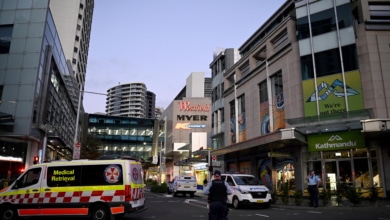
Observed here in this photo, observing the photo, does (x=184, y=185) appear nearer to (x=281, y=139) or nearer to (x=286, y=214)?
(x=281, y=139)

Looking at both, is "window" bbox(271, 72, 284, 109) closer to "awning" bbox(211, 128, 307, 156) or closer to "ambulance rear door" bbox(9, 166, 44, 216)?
"awning" bbox(211, 128, 307, 156)

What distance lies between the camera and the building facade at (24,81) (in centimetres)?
2634

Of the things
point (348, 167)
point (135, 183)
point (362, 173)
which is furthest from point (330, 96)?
point (135, 183)

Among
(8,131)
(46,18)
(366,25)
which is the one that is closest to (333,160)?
(366,25)

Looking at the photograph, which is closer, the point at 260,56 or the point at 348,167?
the point at 348,167

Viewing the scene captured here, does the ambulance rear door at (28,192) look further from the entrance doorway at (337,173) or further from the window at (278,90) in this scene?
the window at (278,90)

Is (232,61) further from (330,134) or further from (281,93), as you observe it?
(330,134)

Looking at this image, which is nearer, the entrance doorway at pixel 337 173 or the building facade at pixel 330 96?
the building facade at pixel 330 96

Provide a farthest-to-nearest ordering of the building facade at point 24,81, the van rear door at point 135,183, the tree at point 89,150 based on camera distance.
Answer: the tree at point 89,150, the building facade at point 24,81, the van rear door at point 135,183

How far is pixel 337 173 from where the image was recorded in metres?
23.1

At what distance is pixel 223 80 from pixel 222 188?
3482 cm

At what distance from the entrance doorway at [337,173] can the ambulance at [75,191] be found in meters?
16.3

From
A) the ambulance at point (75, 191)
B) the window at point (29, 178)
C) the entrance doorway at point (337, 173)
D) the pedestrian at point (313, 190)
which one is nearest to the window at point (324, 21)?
the entrance doorway at point (337, 173)

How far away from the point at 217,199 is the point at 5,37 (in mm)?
28308
